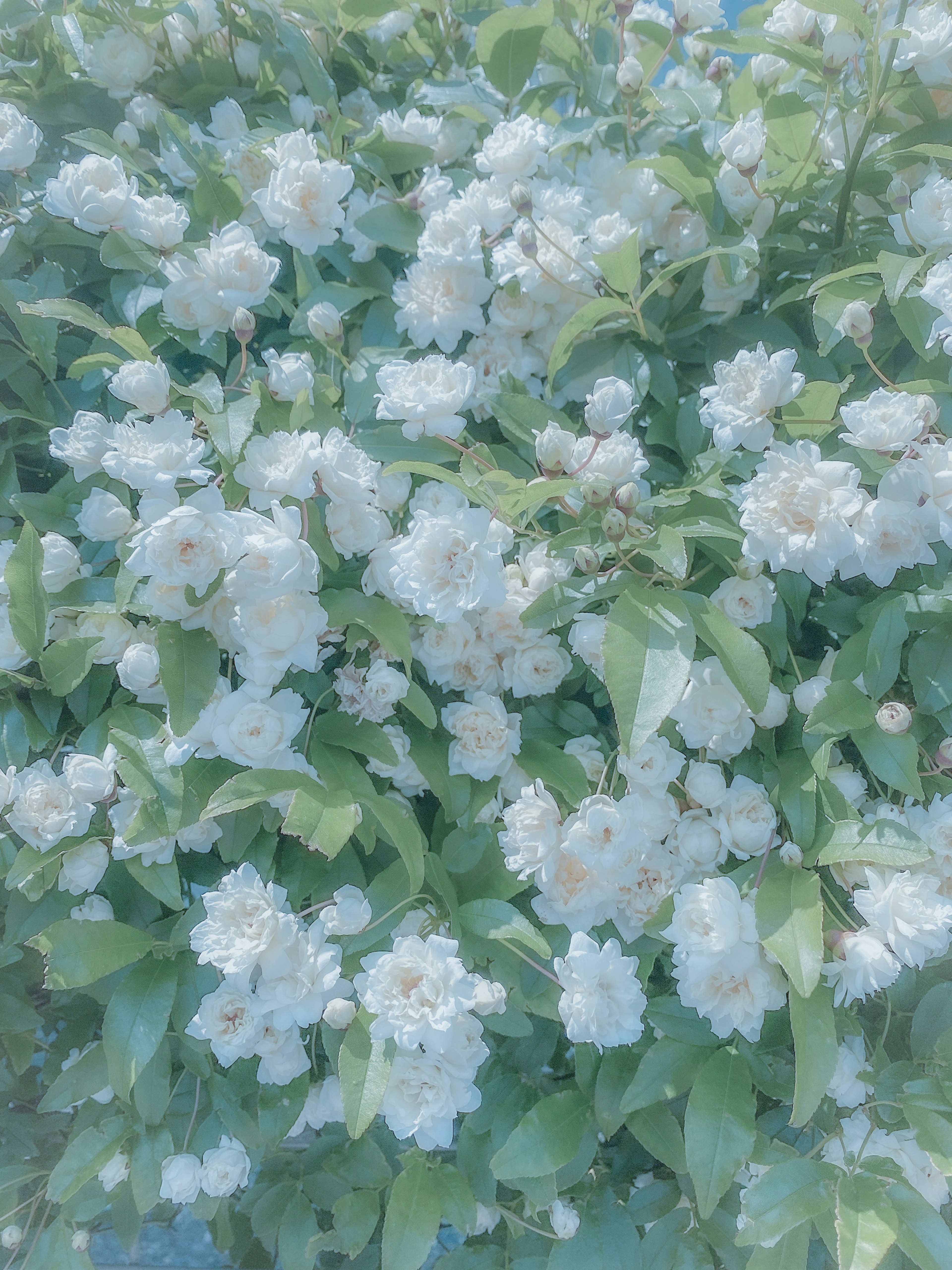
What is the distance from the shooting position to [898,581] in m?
0.83

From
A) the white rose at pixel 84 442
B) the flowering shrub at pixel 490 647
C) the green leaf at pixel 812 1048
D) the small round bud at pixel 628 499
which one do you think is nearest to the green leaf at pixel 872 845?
the flowering shrub at pixel 490 647

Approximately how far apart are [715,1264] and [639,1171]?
116 millimetres

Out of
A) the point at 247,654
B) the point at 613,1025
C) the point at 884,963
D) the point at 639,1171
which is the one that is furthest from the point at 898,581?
the point at 639,1171

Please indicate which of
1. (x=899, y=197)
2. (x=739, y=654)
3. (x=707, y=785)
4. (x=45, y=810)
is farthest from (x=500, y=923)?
(x=899, y=197)

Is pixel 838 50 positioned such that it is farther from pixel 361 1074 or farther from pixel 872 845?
pixel 361 1074

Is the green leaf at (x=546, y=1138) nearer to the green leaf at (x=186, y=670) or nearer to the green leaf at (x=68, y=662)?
the green leaf at (x=186, y=670)

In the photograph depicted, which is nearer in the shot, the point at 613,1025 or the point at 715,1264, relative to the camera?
the point at 613,1025

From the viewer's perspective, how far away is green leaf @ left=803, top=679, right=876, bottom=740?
77 cm

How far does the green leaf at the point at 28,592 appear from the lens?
0.85 metres

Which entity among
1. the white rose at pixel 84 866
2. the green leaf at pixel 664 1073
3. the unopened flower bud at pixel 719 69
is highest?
the unopened flower bud at pixel 719 69

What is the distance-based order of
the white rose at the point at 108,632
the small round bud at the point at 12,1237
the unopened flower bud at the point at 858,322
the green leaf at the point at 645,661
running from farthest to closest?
the small round bud at the point at 12,1237
the white rose at the point at 108,632
the unopened flower bud at the point at 858,322
the green leaf at the point at 645,661

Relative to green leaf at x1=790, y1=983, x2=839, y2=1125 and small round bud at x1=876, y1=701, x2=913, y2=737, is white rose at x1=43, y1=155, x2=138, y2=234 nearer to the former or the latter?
small round bud at x1=876, y1=701, x2=913, y2=737

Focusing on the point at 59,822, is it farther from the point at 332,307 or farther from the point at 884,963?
the point at 884,963

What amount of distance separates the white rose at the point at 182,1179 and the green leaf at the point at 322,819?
16.5 inches
